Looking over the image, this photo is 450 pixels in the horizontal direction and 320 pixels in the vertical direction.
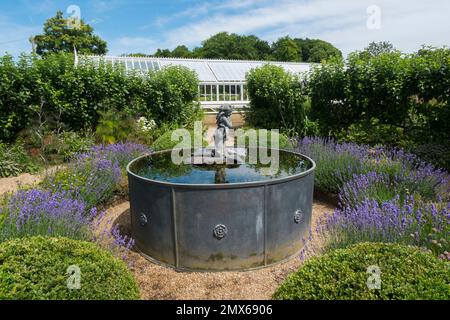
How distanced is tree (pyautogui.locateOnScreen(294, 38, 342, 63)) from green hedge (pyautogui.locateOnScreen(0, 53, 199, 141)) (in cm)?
5126

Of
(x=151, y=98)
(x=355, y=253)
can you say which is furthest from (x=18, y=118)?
(x=355, y=253)

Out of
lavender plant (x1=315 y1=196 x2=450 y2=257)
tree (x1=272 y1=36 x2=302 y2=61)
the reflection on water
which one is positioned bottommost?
lavender plant (x1=315 y1=196 x2=450 y2=257)

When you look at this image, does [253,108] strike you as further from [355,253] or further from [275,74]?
[355,253]

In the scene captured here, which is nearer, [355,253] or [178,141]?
[355,253]

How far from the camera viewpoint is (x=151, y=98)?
11570mm

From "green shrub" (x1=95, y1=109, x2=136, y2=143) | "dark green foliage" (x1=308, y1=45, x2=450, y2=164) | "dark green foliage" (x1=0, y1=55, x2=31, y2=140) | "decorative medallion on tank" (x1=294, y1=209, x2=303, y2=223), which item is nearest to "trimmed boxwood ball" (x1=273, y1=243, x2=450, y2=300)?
"decorative medallion on tank" (x1=294, y1=209, x2=303, y2=223)

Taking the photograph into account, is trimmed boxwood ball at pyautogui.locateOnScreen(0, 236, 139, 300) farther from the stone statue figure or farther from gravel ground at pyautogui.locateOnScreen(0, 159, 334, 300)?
the stone statue figure

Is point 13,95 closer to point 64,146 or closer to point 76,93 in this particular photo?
point 76,93

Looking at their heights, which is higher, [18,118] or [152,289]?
[18,118]

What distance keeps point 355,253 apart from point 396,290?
50 cm

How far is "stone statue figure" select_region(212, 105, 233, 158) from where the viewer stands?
5.29 metres

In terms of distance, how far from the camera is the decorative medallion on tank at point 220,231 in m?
3.94

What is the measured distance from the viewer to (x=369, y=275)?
240 cm

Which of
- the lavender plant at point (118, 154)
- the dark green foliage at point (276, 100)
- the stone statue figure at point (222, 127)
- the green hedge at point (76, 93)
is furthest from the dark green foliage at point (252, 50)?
the stone statue figure at point (222, 127)
